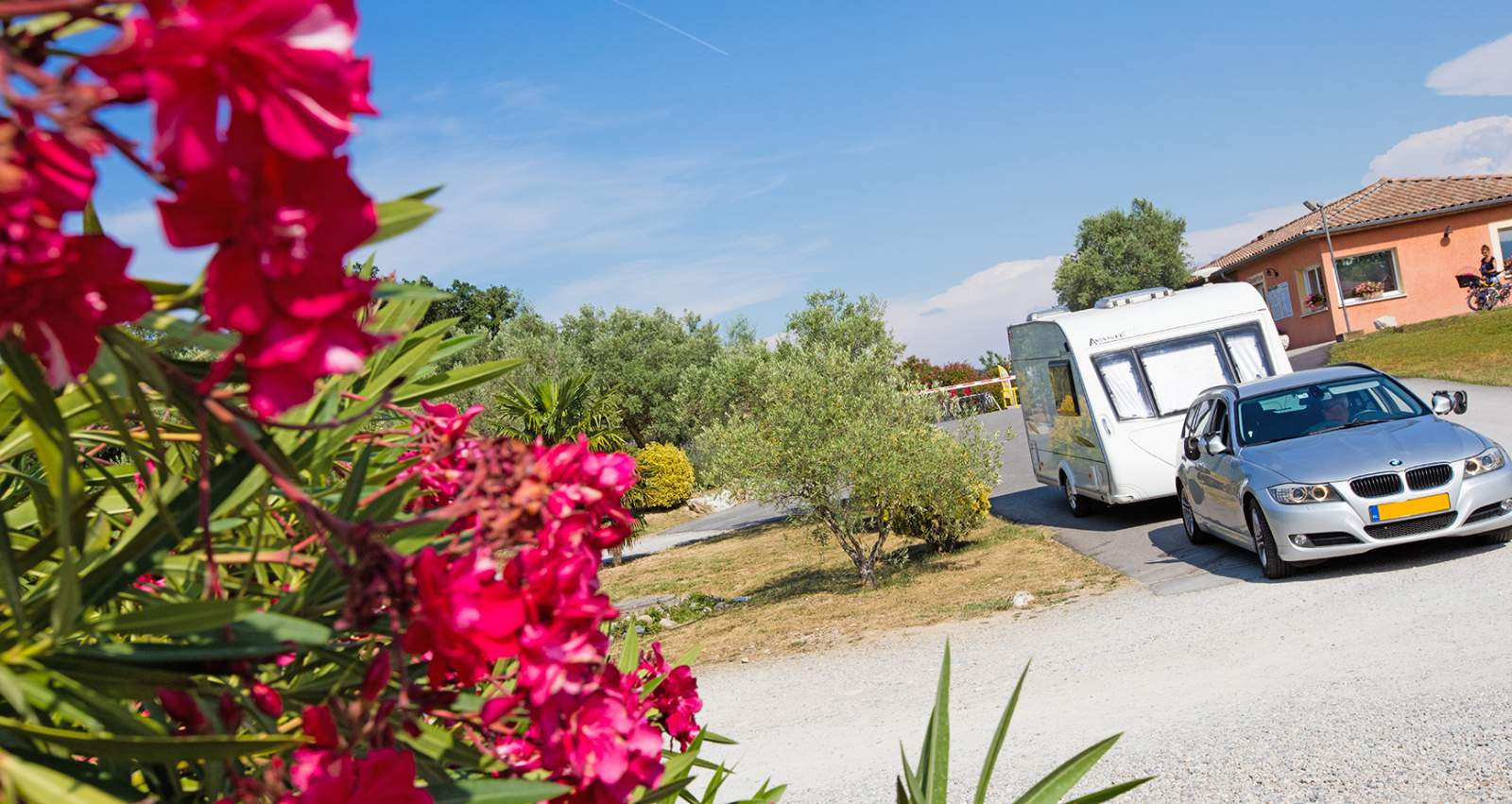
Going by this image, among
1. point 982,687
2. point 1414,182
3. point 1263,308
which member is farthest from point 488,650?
point 1414,182

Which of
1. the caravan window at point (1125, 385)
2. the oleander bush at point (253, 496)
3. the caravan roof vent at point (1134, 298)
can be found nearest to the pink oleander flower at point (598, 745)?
the oleander bush at point (253, 496)

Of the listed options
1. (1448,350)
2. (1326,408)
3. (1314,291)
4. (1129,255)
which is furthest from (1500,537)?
(1129,255)

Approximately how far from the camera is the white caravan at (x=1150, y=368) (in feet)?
44.8

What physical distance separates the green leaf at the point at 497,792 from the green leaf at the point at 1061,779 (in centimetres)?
128

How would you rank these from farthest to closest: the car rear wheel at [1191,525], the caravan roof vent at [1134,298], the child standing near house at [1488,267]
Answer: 1. the child standing near house at [1488,267]
2. the caravan roof vent at [1134,298]
3. the car rear wheel at [1191,525]

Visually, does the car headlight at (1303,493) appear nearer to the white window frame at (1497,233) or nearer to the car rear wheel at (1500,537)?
the car rear wheel at (1500,537)

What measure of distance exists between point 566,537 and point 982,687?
7.86 metres

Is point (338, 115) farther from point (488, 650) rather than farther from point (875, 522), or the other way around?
point (875, 522)

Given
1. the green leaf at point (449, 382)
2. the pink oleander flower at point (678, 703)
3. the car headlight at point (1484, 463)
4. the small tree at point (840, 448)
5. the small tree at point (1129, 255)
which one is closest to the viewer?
the green leaf at point (449, 382)

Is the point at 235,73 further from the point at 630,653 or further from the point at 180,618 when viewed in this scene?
the point at 630,653

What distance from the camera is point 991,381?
43406 mm

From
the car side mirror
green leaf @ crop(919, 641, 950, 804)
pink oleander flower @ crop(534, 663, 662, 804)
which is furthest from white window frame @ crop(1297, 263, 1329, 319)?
pink oleander flower @ crop(534, 663, 662, 804)

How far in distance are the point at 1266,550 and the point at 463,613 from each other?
9.96 meters

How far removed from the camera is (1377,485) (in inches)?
354
